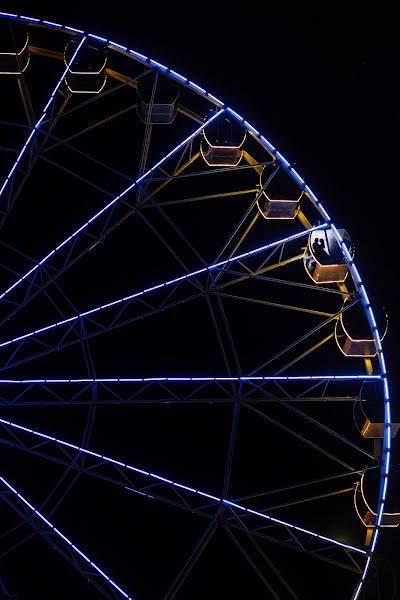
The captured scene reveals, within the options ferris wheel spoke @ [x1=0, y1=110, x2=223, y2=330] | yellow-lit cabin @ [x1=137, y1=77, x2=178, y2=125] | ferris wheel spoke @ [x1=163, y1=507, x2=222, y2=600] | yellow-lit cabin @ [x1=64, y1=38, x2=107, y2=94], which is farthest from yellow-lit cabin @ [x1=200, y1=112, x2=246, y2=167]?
ferris wheel spoke @ [x1=163, y1=507, x2=222, y2=600]

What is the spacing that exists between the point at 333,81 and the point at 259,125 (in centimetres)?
153

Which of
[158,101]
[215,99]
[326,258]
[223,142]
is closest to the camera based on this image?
[215,99]

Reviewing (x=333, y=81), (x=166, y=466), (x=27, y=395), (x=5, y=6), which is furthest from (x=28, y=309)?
(x=333, y=81)

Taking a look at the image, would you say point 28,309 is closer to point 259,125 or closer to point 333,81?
point 259,125

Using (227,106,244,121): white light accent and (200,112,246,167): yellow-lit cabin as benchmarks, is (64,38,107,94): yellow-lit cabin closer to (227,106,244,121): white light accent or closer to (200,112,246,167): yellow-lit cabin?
(200,112,246,167): yellow-lit cabin

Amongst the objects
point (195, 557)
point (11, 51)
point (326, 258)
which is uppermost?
point (11, 51)

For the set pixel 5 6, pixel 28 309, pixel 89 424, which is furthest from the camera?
pixel 28 309

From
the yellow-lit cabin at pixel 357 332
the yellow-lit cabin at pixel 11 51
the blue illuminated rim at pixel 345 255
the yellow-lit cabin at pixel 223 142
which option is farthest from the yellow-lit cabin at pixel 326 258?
the yellow-lit cabin at pixel 11 51

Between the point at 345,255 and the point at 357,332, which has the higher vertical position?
the point at 345,255

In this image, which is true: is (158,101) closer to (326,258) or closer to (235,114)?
(235,114)

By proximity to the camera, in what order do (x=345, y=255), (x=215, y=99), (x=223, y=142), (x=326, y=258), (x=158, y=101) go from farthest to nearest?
(x=223, y=142)
(x=158, y=101)
(x=326, y=258)
(x=215, y=99)
(x=345, y=255)

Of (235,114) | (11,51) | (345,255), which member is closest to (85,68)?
(11,51)

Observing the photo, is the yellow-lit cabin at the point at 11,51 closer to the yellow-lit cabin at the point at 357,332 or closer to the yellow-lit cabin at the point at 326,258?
the yellow-lit cabin at the point at 326,258

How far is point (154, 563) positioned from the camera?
20.7 m
